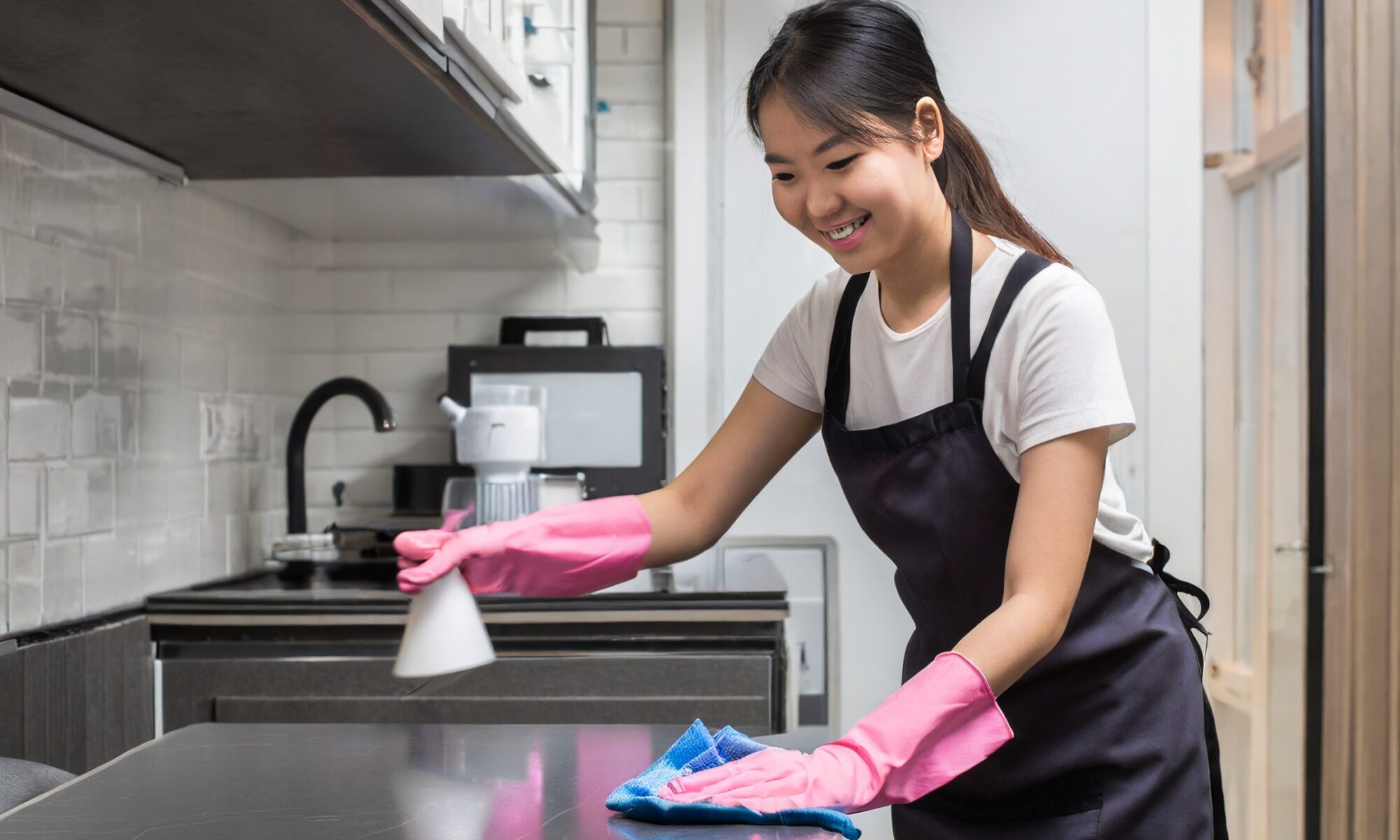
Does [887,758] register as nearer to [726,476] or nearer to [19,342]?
[726,476]

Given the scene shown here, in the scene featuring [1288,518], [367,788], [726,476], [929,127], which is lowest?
[367,788]

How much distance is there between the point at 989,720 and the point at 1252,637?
5.79 feet

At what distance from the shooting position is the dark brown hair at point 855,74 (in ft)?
3.54

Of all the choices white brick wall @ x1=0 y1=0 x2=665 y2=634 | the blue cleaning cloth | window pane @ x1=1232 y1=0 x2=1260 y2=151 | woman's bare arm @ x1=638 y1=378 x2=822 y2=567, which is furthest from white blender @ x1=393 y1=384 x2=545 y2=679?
window pane @ x1=1232 y1=0 x2=1260 y2=151

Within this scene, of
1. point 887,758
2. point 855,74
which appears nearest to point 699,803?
point 887,758

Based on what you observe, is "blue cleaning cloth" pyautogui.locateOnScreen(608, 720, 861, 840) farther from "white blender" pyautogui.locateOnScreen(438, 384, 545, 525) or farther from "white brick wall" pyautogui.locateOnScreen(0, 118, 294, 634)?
"white blender" pyautogui.locateOnScreen(438, 384, 545, 525)

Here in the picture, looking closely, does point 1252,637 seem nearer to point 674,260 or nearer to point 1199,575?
point 1199,575

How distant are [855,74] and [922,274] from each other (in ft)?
0.75

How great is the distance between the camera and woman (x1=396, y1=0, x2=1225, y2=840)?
1.06 meters

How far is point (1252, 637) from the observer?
2408mm

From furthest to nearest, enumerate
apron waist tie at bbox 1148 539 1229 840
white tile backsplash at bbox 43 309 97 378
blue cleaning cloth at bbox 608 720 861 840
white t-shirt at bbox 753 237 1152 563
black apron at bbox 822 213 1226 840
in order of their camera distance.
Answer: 1. white tile backsplash at bbox 43 309 97 378
2. apron waist tie at bbox 1148 539 1229 840
3. black apron at bbox 822 213 1226 840
4. white t-shirt at bbox 753 237 1152 563
5. blue cleaning cloth at bbox 608 720 861 840

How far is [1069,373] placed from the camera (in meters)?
1.06

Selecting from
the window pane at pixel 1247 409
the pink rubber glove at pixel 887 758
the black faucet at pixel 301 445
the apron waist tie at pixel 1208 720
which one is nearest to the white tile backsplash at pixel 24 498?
the black faucet at pixel 301 445

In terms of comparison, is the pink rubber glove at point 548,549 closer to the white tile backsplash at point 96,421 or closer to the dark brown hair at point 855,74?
the dark brown hair at point 855,74
